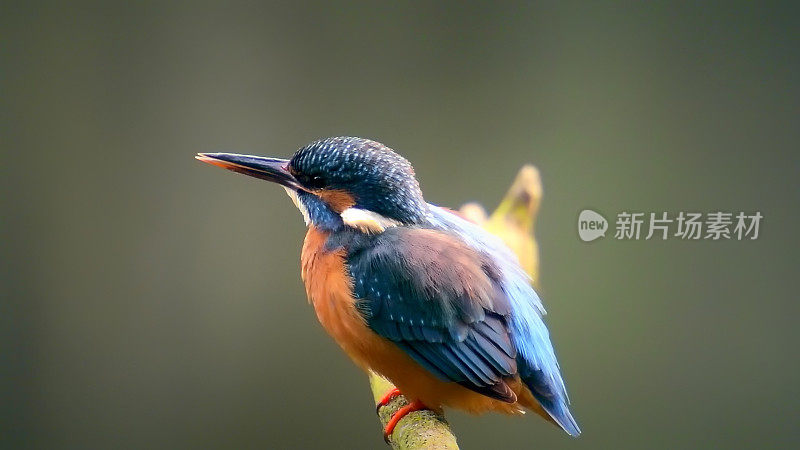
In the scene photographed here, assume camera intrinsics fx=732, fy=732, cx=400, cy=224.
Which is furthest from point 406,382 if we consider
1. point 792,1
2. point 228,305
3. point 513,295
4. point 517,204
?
point 792,1

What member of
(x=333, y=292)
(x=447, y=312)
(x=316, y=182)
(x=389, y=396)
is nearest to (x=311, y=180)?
(x=316, y=182)

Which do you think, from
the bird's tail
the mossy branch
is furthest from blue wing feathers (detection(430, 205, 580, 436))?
the mossy branch

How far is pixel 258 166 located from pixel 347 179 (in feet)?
0.45

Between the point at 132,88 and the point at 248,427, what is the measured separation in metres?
0.97

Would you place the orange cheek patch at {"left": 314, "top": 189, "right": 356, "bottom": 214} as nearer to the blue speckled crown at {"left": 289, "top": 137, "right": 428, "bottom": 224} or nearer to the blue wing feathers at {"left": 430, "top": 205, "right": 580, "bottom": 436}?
the blue speckled crown at {"left": 289, "top": 137, "right": 428, "bottom": 224}

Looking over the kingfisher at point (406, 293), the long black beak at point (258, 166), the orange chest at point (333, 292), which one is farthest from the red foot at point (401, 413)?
the long black beak at point (258, 166)

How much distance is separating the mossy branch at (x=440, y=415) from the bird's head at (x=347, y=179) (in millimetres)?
277

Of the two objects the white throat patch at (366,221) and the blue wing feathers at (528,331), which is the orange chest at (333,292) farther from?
the blue wing feathers at (528,331)

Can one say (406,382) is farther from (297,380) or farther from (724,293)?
(724,293)

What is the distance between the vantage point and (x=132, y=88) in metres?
1.89

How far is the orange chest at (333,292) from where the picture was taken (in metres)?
1.06

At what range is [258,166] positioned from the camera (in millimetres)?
1074

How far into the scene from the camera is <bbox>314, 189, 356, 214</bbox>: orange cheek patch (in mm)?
1064

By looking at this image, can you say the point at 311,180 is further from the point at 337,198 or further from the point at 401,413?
the point at 401,413
